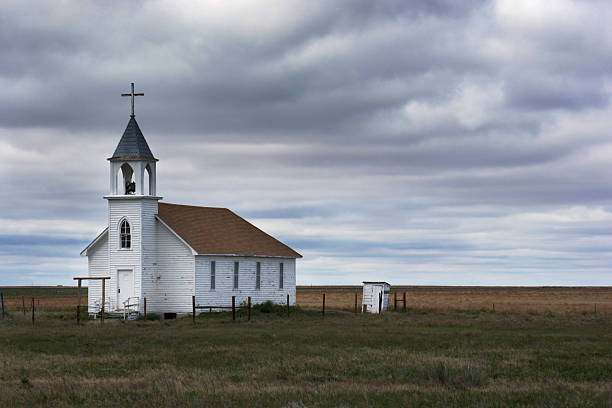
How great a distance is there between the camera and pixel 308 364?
2083cm

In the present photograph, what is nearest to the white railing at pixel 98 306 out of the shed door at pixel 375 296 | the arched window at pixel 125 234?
the arched window at pixel 125 234

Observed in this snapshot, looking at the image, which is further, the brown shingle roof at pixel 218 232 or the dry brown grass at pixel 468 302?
the dry brown grass at pixel 468 302

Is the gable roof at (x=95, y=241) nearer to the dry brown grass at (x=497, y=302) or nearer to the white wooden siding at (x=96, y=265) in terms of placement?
the white wooden siding at (x=96, y=265)

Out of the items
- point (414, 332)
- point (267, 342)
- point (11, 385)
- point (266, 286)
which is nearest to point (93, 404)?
point (11, 385)

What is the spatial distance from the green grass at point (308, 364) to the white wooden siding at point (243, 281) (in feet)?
20.8

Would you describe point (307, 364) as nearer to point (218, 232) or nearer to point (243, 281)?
point (243, 281)

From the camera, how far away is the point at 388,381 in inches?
710

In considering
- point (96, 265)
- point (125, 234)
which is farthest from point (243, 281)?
point (96, 265)

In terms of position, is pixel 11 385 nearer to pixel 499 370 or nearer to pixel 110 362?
pixel 110 362

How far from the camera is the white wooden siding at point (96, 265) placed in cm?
4573

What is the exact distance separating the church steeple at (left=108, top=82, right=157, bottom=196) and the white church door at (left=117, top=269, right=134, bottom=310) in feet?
14.4

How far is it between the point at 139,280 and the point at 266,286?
8.89 meters

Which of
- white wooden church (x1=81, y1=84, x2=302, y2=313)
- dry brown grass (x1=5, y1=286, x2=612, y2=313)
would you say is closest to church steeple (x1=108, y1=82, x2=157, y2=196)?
white wooden church (x1=81, y1=84, x2=302, y2=313)

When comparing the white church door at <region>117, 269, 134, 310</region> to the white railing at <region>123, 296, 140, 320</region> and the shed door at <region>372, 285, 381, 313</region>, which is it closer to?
the white railing at <region>123, 296, 140, 320</region>
